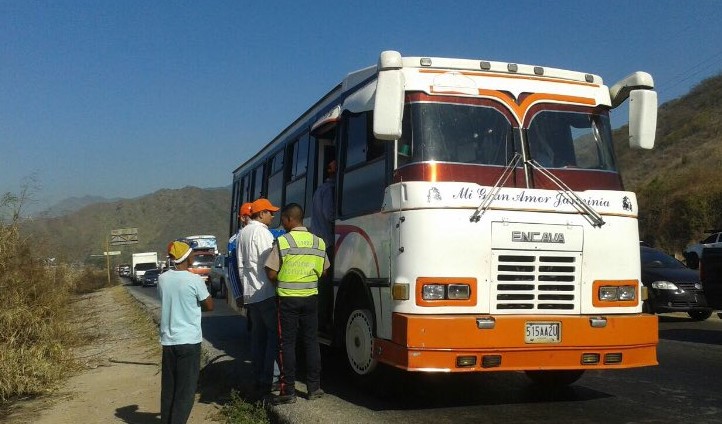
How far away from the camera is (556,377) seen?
310 inches

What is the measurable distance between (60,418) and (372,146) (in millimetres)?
4318

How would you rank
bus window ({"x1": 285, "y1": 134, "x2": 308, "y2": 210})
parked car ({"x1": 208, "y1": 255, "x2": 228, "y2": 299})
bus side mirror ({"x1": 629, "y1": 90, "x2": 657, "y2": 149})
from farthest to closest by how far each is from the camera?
parked car ({"x1": 208, "y1": 255, "x2": 228, "y2": 299})
bus window ({"x1": 285, "y1": 134, "x2": 308, "y2": 210})
bus side mirror ({"x1": 629, "y1": 90, "x2": 657, "y2": 149})

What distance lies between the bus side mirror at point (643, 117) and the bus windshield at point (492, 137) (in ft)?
1.01

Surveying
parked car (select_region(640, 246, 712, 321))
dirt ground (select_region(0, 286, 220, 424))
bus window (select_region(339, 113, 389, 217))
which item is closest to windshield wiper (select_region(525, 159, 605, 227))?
bus window (select_region(339, 113, 389, 217))

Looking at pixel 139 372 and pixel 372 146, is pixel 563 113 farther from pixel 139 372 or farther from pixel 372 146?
pixel 139 372

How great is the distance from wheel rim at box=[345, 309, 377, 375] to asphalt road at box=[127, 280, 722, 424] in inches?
13.7

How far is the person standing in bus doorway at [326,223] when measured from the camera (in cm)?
832

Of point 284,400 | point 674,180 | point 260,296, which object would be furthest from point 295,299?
point 674,180

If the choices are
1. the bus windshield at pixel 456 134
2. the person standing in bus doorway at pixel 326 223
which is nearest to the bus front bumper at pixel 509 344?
the bus windshield at pixel 456 134

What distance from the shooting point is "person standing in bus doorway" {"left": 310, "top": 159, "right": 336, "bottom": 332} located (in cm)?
832

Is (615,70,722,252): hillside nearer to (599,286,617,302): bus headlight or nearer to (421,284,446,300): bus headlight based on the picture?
(599,286,617,302): bus headlight

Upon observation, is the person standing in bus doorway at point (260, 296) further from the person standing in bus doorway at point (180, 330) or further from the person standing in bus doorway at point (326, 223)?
the person standing in bus doorway at point (180, 330)

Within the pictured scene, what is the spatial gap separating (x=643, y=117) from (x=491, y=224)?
2025mm

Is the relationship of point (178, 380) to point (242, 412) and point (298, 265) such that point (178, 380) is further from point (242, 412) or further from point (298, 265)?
point (298, 265)
